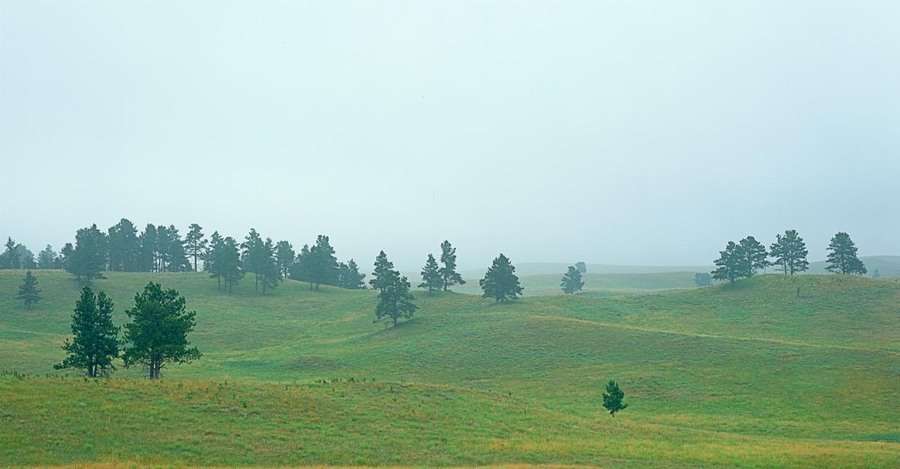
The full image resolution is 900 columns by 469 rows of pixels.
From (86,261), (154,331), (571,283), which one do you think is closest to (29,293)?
(86,261)

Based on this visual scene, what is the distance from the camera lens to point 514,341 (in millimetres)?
83625

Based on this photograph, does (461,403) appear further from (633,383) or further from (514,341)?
(514,341)

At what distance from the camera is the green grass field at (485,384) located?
1228 inches

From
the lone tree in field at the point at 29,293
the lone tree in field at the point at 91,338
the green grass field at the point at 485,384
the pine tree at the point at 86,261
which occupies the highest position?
the pine tree at the point at 86,261

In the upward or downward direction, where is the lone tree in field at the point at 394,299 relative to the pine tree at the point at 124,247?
downward

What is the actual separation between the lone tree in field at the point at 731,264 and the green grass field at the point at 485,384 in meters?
3.51

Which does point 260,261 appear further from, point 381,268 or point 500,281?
point 500,281

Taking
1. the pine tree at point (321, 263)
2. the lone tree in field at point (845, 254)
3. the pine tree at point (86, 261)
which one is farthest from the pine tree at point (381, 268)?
the lone tree in field at point (845, 254)

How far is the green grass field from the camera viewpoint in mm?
31188

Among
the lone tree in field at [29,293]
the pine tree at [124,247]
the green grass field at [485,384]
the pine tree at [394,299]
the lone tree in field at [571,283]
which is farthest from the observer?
the lone tree in field at [571,283]

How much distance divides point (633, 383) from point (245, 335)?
64.6 metres

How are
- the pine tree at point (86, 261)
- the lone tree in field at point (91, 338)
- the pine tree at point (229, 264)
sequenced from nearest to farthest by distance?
1. the lone tree in field at point (91, 338)
2. the pine tree at point (86, 261)
3. the pine tree at point (229, 264)

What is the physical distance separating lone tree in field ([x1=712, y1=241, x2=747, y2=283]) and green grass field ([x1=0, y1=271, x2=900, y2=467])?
3.51m

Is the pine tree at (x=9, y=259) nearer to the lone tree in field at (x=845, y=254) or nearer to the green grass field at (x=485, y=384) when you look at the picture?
the green grass field at (x=485, y=384)
